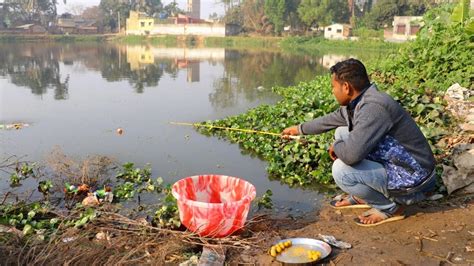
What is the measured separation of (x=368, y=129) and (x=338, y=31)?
42963 mm

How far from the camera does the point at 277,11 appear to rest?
159ft

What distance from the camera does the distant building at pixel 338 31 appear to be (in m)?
42.7

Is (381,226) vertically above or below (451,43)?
below

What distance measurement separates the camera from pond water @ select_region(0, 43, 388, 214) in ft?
17.7

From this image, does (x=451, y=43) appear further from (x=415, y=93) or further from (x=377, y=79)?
(x=415, y=93)

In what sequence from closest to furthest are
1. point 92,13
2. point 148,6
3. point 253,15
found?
point 253,15
point 148,6
point 92,13

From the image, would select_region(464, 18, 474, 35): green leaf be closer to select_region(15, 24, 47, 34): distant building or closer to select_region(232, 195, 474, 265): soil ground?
select_region(232, 195, 474, 265): soil ground

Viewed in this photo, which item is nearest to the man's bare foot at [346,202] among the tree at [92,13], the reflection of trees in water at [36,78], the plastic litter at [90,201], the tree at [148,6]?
the plastic litter at [90,201]

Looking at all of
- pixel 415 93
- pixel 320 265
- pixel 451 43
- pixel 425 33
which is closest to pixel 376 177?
pixel 320 265

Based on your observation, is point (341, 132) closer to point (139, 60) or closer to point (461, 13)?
point (461, 13)

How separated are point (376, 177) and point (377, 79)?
646cm

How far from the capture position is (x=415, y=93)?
5852mm

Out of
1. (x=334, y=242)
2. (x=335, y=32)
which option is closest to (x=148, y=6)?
(x=335, y=32)

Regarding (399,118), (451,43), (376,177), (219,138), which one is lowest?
(219,138)
